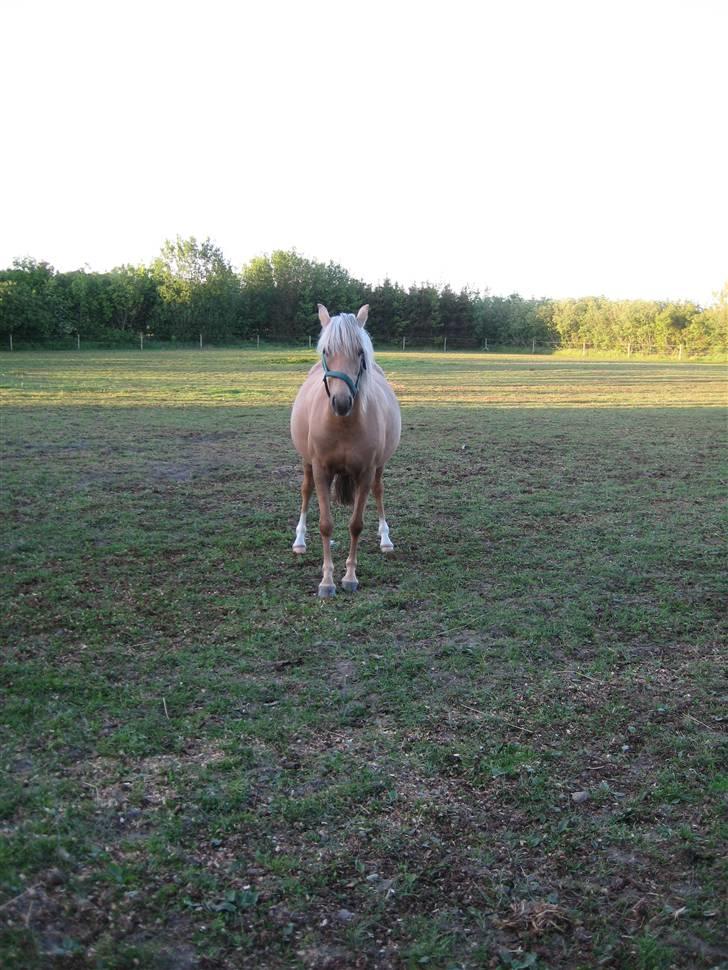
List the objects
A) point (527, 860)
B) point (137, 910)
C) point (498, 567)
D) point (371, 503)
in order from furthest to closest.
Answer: point (371, 503) → point (498, 567) → point (527, 860) → point (137, 910)

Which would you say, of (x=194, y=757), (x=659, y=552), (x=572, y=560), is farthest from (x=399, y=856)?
(x=659, y=552)

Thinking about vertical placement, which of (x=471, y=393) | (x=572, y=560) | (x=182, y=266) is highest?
(x=182, y=266)

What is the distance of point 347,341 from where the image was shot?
5.63 metres

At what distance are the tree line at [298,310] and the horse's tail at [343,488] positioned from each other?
167ft

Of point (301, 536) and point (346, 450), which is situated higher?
point (346, 450)

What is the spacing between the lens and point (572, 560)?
675 cm

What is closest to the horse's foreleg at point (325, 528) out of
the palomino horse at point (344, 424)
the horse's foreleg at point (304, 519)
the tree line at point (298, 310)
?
the palomino horse at point (344, 424)

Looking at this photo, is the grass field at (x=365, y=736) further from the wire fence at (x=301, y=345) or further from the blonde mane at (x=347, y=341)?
the wire fence at (x=301, y=345)

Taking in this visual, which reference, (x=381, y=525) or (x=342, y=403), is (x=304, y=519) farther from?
(x=342, y=403)

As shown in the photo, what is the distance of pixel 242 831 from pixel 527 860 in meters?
1.19

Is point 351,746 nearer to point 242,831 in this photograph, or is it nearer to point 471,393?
point 242,831

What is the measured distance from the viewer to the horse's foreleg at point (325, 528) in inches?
233

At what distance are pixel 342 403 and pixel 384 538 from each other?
2.07 meters

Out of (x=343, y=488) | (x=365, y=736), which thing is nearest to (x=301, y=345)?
(x=343, y=488)
